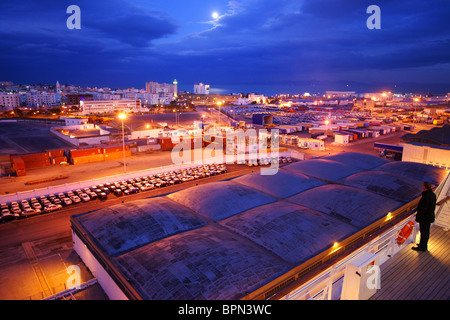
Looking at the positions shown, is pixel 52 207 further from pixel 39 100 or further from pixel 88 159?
pixel 39 100

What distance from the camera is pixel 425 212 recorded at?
6031 millimetres

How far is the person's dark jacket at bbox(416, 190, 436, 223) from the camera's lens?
5898mm

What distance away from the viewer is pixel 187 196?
1170 cm

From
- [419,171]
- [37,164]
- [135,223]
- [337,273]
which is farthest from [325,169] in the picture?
[37,164]

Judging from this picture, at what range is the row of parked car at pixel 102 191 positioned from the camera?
46.4 ft

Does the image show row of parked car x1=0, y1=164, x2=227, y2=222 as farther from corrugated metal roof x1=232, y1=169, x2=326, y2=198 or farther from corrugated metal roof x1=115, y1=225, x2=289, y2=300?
corrugated metal roof x1=115, y1=225, x2=289, y2=300

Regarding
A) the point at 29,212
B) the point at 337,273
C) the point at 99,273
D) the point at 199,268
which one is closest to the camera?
the point at 337,273

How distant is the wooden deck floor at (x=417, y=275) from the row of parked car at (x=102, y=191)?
14677 mm

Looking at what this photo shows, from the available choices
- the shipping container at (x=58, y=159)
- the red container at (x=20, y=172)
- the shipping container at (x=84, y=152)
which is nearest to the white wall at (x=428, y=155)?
the shipping container at (x=84, y=152)

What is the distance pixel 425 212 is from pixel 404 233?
76cm

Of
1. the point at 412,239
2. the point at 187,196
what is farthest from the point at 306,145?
the point at 412,239

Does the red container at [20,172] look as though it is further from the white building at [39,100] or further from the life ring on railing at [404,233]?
the white building at [39,100]

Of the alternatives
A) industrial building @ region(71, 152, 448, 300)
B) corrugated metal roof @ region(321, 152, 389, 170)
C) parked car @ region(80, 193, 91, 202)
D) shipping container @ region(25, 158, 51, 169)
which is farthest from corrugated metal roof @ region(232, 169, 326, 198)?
shipping container @ region(25, 158, 51, 169)
